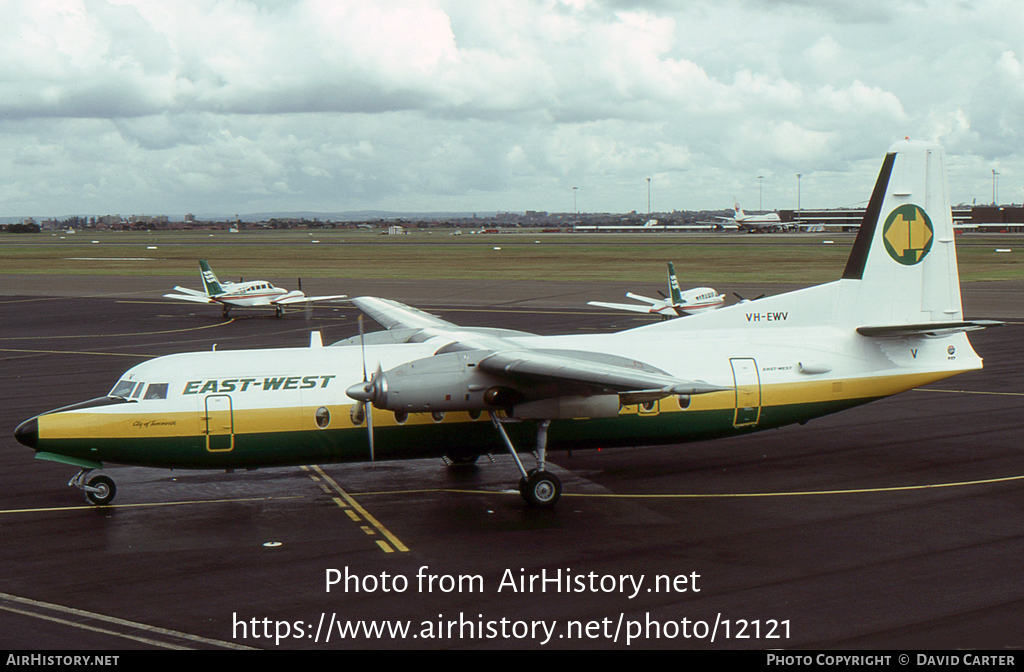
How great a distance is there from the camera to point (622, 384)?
15.9m

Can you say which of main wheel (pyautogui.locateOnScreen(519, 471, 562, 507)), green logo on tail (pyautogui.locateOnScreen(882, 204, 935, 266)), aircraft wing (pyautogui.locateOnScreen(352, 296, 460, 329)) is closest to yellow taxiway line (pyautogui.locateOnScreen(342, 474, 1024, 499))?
main wheel (pyautogui.locateOnScreen(519, 471, 562, 507))

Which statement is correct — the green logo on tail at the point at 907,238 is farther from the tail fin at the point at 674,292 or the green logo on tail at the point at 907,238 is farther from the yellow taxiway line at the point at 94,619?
the tail fin at the point at 674,292

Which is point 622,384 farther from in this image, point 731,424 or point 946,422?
point 946,422

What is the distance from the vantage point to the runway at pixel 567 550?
12961mm

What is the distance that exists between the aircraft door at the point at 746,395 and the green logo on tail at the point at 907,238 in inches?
211

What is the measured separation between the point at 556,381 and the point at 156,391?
8.00 m

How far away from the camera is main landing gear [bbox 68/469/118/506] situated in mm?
19109

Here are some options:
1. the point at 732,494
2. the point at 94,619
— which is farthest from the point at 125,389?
the point at 732,494

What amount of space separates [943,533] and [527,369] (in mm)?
8140

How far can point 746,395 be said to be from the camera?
20391 mm

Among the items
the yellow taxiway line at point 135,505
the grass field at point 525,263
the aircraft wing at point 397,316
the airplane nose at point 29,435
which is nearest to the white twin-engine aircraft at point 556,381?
the airplane nose at point 29,435

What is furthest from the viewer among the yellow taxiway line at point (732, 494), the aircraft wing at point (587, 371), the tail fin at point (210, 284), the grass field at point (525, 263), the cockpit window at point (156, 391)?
the grass field at point (525, 263)
